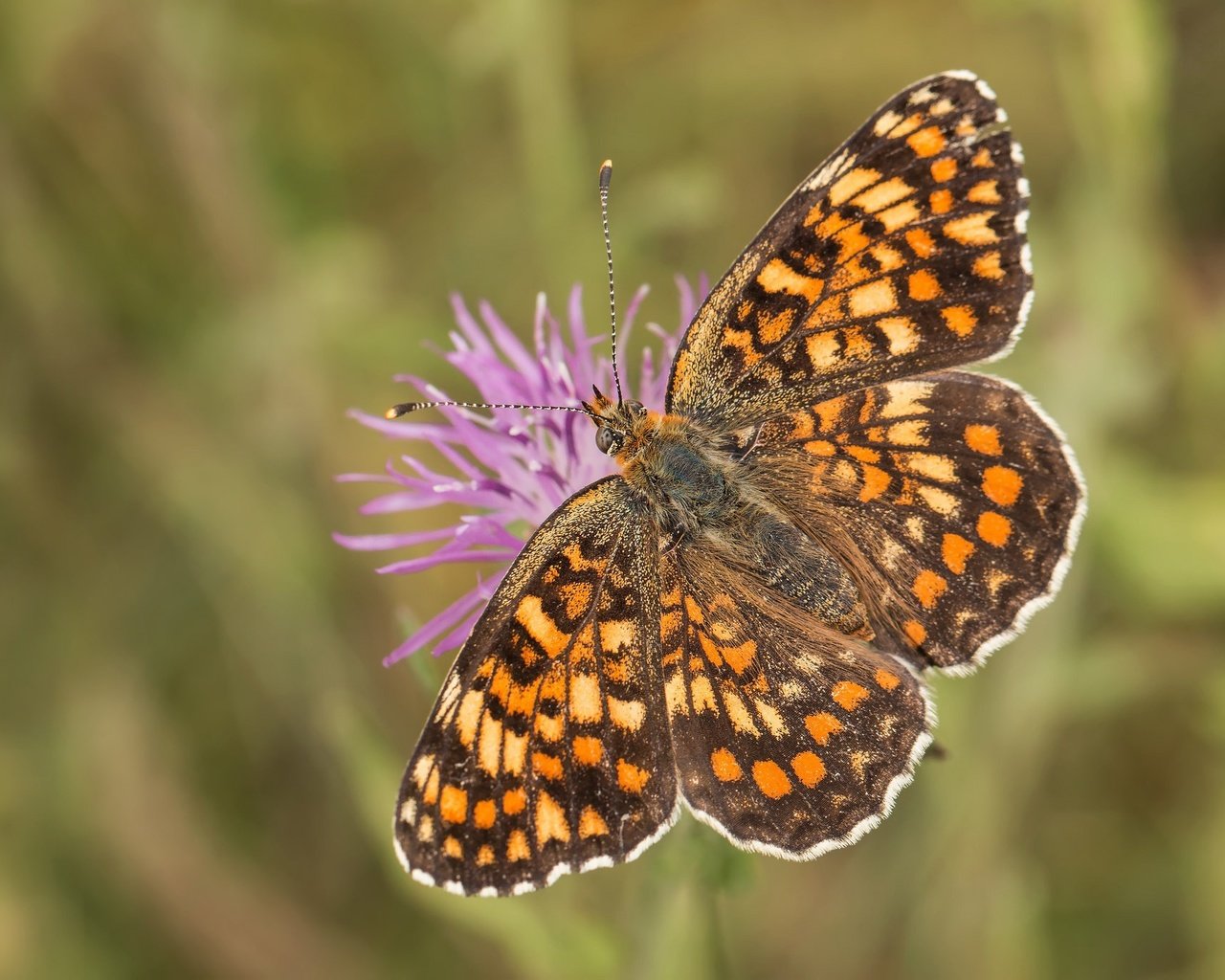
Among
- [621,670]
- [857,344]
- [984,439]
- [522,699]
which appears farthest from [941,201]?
[522,699]

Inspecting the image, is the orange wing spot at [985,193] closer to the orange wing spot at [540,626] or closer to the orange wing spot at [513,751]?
the orange wing spot at [540,626]

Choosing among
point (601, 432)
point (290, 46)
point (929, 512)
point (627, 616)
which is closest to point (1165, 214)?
point (929, 512)

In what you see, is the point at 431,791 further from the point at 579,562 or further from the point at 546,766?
the point at 579,562

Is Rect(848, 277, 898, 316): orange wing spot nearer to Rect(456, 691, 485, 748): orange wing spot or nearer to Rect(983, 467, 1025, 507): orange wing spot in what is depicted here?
Rect(983, 467, 1025, 507): orange wing spot

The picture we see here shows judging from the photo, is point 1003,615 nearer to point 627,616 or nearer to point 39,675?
point 627,616

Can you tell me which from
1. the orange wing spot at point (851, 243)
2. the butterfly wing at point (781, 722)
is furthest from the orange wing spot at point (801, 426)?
the butterfly wing at point (781, 722)
